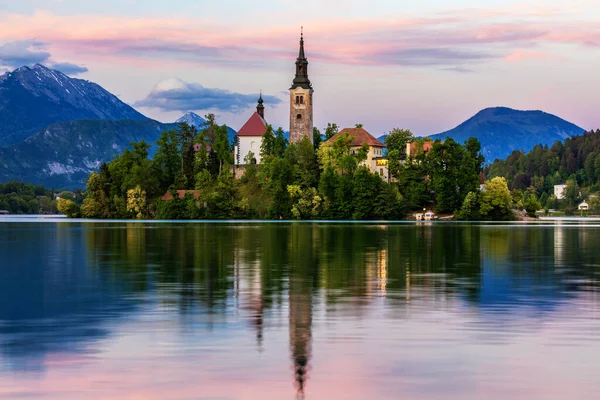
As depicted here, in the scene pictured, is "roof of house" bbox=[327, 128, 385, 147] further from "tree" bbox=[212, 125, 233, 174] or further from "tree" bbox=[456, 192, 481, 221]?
"tree" bbox=[456, 192, 481, 221]

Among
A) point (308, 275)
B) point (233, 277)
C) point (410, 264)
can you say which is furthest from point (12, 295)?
point (410, 264)

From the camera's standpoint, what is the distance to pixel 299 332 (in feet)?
61.8

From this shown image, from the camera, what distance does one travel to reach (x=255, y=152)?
170375 mm

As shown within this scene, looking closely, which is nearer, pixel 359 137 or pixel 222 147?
pixel 359 137

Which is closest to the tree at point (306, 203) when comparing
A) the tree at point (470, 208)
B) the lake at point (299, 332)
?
the tree at point (470, 208)

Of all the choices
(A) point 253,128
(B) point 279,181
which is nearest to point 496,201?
(B) point 279,181

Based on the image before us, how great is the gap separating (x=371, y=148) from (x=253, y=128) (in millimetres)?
26221

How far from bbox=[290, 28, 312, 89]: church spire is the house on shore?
1571 cm

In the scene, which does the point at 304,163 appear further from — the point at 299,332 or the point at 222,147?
the point at 299,332

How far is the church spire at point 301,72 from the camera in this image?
172250 mm

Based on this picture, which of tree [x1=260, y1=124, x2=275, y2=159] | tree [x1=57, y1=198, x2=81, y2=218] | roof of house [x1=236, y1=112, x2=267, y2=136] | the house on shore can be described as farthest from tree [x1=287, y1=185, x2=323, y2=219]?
tree [x1=57, y1=198, x2=81, y2=218]

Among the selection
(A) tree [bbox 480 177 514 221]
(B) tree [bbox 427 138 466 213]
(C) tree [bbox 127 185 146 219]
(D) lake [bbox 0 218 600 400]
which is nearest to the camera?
(D) lake [bbox 0 218 600 400]

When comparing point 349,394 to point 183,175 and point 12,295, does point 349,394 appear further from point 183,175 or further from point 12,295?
point 183,175

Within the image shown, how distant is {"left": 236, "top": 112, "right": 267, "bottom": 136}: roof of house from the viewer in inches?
6708
